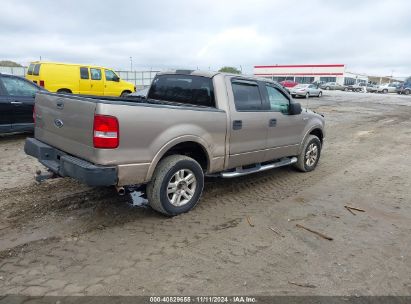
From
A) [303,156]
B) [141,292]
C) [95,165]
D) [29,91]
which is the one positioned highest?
[29,91]

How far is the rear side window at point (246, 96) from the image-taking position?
501 cm

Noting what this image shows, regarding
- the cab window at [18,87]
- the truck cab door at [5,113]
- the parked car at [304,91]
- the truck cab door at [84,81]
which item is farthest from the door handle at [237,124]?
the parked car at [304,91]

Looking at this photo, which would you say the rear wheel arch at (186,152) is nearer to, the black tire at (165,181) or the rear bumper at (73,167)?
the black tire at (165,181)

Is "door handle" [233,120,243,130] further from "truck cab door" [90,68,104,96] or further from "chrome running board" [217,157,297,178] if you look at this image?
"truck cab door" [90,68,104,96]

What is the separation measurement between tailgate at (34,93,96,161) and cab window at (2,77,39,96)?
433 centimetres

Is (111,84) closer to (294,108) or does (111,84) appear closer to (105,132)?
(294,108)

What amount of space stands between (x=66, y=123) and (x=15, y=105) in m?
4.88

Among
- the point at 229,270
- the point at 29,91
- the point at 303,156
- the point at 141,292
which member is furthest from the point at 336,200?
the point at 29,91

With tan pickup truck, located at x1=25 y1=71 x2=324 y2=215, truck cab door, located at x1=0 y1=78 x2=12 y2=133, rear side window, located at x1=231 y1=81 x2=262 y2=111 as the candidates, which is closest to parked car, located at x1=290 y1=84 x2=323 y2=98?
truck cab door, located at x1=0 y1=78 x2=12 y2=133

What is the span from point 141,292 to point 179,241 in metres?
0.95

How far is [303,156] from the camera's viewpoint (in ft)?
21.5

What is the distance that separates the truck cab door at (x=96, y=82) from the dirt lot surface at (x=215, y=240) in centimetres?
1026

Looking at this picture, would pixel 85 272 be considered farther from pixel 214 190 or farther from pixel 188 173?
pixel 214 190

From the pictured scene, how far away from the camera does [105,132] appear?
3592 millimetres
